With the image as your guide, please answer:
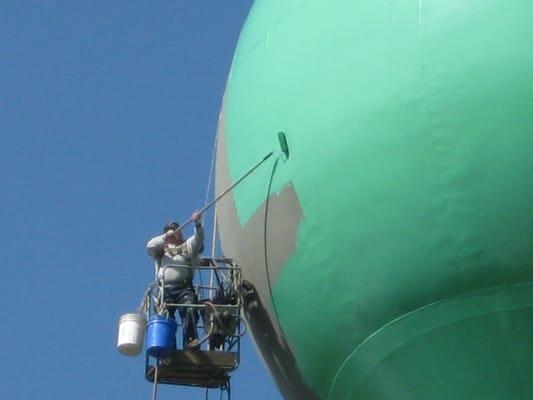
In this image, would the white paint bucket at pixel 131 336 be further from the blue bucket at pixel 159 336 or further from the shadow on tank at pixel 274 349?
the shadow on tank at pixel 274 349

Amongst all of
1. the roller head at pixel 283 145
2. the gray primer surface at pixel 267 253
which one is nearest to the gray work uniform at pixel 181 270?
the gray primer surface at pixel 267 253

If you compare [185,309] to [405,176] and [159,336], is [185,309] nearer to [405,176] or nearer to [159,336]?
[159,336]

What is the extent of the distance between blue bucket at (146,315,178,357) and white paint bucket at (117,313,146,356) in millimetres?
66

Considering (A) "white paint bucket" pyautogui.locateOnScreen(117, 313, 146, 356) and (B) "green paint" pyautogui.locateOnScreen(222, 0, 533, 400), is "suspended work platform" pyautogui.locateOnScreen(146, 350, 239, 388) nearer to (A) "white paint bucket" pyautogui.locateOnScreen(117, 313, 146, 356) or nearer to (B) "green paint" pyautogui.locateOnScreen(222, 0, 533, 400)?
(A) "white paint bucket" pyautogui.locateOnScreen(117, 313, 146, 356)

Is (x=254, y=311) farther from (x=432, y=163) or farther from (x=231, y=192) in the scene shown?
(x=432, y=163)

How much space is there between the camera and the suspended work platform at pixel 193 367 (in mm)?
13391

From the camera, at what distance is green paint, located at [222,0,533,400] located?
11523mm

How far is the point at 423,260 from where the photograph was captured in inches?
459

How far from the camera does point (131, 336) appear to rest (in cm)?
1330

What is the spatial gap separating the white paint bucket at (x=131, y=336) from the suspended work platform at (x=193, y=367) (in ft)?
0.75

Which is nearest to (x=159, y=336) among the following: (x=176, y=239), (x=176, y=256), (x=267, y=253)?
(x=176, y=256)

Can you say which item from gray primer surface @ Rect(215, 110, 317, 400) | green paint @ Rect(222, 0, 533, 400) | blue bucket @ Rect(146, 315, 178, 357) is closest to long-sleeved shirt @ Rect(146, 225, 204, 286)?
gray primer surface @ Rect(215, 110, 317, 400)

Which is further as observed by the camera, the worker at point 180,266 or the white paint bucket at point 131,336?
the worker at point 180,266

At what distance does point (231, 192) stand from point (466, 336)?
2.59 metres
